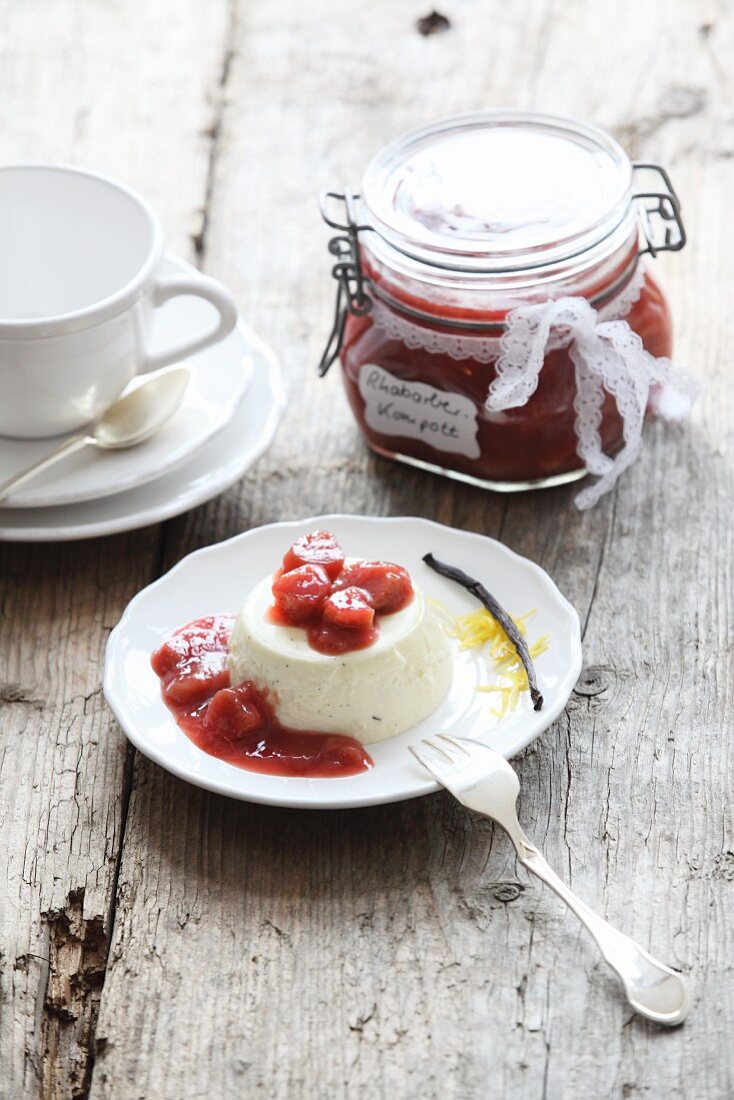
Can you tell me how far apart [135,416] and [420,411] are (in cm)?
35

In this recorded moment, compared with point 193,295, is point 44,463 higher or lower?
lower

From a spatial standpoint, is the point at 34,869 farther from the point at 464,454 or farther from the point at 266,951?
the point at 464,454

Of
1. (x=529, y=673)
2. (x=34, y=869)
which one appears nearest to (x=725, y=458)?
(x=529, y=673)

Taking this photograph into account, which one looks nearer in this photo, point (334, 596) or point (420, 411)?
point (334, 596)

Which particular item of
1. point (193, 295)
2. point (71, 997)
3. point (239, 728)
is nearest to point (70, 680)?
point (239, 728)

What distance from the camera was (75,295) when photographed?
1.67 metres

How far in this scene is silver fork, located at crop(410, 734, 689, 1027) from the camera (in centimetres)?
108

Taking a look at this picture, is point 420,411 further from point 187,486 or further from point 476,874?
point 476,874

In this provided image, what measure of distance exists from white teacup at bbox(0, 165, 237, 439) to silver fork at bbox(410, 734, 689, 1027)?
0.61 meters

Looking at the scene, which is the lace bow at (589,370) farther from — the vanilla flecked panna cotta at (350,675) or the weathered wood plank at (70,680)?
the weathered wood plank at (70,680)

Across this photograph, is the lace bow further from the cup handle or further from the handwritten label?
the cup handle

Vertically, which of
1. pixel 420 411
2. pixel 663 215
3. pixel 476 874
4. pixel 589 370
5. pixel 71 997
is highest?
pixel 663 215

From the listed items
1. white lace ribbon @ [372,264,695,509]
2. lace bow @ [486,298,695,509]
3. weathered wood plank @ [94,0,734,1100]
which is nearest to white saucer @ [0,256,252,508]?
weathered wood plank @ [94,0,734,1100]

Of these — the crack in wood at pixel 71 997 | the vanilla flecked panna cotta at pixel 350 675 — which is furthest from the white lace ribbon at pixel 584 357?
the crack in wood at pixel 71 997
